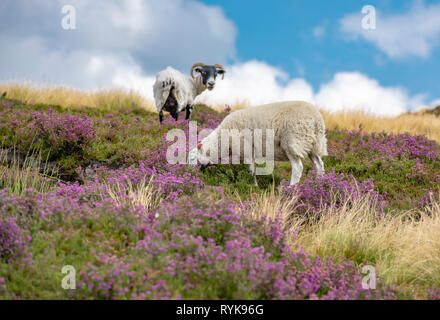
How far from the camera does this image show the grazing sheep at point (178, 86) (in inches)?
485

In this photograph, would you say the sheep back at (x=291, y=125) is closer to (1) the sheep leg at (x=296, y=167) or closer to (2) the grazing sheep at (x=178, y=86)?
(1) the sheep leg at (x=296, y=167)

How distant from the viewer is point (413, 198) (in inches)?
326

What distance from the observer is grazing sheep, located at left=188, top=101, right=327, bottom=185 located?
26.2 ft

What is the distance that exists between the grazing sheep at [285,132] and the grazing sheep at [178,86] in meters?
4.07

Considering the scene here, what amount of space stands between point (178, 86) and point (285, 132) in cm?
524

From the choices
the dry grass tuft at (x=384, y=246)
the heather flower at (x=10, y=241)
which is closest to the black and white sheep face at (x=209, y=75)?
the dry grass tuft at (x=384, y=246)

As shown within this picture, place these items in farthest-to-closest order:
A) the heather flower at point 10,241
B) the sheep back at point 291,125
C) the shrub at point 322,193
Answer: the sheep back at point 291,125
the shrub at point 322,193
the heather flower at point 10,241

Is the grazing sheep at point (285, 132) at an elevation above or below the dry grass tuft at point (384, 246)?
above

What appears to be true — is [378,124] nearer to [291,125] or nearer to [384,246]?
[291,125]

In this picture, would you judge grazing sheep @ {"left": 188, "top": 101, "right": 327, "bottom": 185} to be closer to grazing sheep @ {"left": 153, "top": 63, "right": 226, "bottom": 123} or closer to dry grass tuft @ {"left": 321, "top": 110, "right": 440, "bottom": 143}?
grazing sheep @ {"left": 153, "top": 63, "right": 226, "bottom": 123}

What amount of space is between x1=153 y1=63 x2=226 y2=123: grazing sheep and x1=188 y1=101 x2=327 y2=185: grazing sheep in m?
4.07

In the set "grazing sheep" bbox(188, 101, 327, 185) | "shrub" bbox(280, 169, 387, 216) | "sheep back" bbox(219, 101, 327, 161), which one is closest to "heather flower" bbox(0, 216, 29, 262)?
"shrub" bbox(280, 169, 387, 216)
